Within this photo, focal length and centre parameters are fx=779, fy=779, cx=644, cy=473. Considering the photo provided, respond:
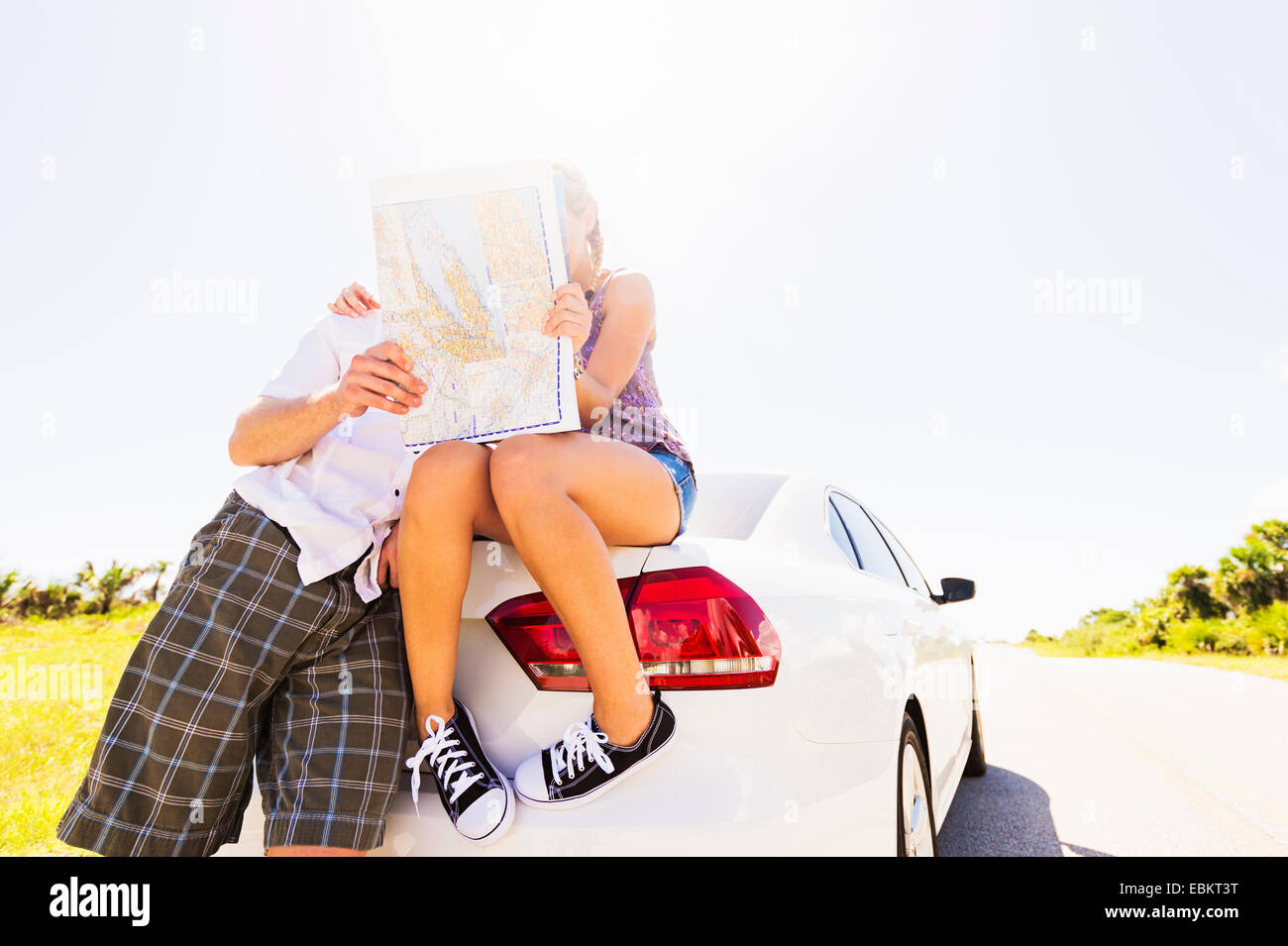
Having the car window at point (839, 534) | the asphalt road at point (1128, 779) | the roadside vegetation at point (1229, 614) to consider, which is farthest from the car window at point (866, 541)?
the roadside vegetation at point (1229, 614)

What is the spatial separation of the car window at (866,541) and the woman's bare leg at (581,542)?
1.32 m

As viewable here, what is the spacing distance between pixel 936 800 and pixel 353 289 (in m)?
2.52

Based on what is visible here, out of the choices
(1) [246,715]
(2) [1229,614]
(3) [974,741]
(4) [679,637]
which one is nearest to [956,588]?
(3) [974,741]

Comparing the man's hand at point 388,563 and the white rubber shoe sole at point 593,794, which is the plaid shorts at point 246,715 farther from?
the white rubber shoe sole at point 593,794

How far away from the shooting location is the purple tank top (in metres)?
2.04

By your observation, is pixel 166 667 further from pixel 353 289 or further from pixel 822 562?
pixel 822 562

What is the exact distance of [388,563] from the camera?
6.08 ft

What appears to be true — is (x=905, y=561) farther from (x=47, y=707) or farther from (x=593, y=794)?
(x=47, y=707)

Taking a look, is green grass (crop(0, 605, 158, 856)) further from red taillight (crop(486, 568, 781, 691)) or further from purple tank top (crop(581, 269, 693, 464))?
purple tank top (crop(581, 269, 693, 464))

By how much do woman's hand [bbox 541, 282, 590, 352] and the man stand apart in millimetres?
325

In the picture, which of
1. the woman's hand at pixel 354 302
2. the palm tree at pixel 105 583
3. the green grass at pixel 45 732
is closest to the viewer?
the woman's hand at pixel 354 302

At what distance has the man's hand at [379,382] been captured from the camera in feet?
5.56

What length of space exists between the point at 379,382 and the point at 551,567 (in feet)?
1.82

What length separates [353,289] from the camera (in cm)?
200
